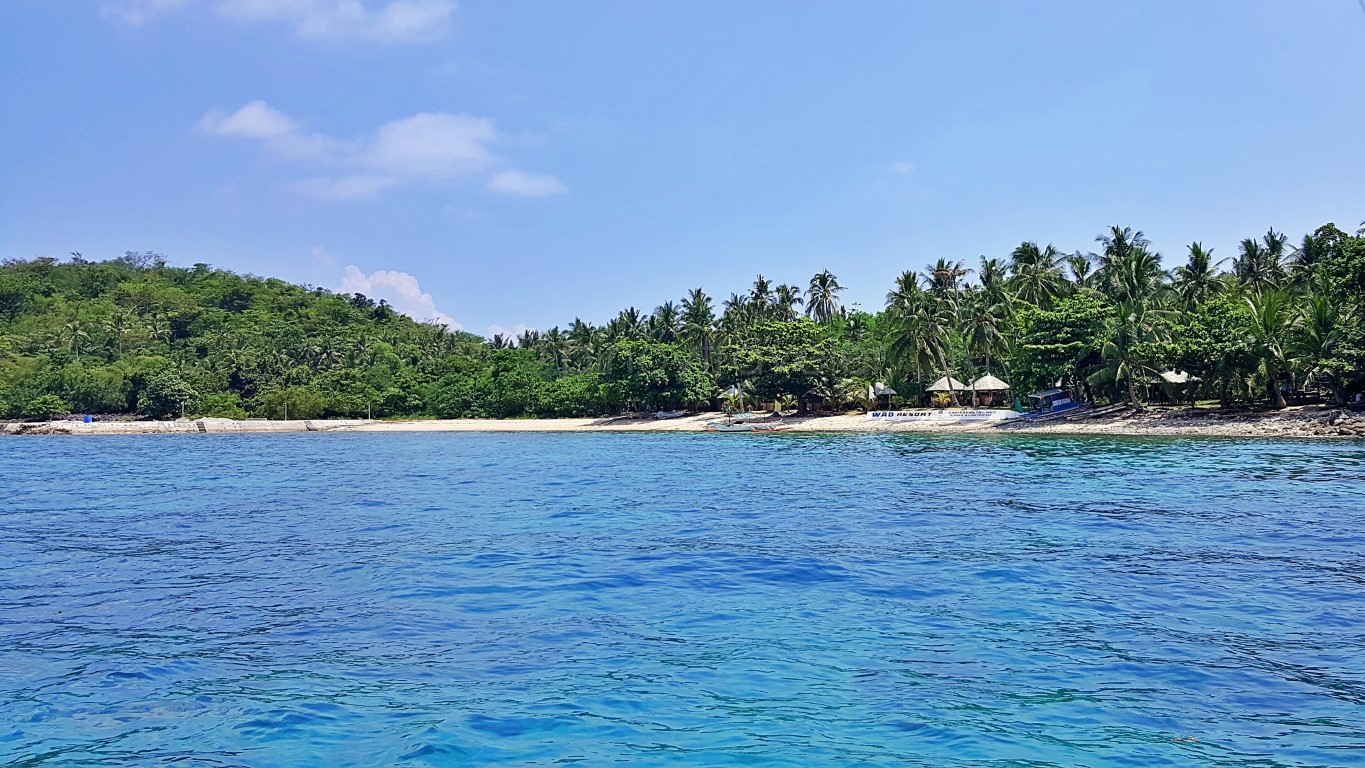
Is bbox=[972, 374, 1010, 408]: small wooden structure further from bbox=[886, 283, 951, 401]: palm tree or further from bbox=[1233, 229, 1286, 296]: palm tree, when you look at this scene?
bbox=[1233, 229, 1286, 296]: palm tree

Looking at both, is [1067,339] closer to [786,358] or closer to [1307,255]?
[786,358]

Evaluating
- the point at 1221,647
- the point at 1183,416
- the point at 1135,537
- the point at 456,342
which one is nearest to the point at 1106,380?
the point at 1183,416

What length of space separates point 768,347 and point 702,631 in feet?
183

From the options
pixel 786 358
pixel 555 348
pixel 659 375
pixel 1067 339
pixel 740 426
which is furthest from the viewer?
pixel 555 348

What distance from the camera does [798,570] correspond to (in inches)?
538

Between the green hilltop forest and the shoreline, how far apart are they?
5.82ft

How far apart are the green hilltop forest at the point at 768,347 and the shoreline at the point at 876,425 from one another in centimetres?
177

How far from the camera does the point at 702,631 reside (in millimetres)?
10109

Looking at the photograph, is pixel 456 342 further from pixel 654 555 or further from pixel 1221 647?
pixel 1221 647

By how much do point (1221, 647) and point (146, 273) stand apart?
192m

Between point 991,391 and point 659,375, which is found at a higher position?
point 659,375

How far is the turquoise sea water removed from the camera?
6844 millimetres

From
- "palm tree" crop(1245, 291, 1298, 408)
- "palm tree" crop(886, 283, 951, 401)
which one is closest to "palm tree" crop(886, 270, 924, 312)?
"palm tree" crop(886, 283, 951, 401)

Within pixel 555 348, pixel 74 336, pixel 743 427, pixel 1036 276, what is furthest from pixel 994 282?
pixel 74 336
